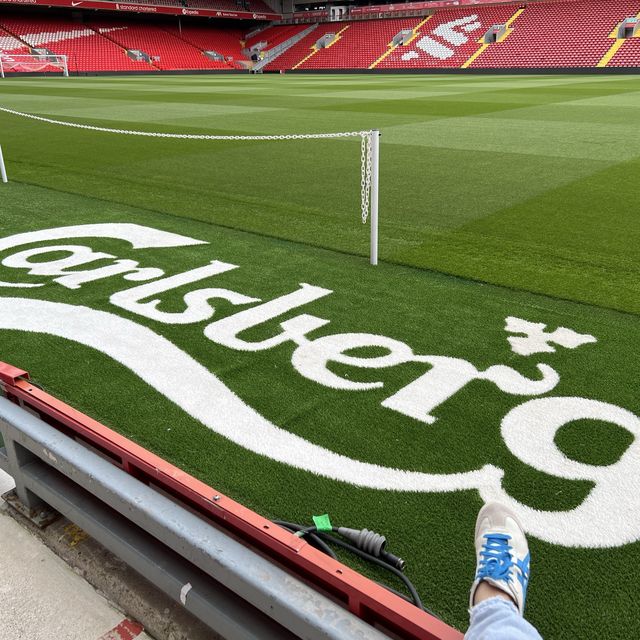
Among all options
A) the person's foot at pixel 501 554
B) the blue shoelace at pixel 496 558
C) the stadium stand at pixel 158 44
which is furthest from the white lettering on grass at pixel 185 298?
the stadium stand at pixel 158 44

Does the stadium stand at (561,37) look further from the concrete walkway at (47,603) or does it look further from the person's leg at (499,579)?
the concrete walkway at (47,603)

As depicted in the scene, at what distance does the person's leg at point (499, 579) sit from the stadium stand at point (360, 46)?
5123 cm

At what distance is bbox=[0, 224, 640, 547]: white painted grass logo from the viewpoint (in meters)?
2.84

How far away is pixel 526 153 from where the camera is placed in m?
11.0

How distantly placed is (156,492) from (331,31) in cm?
6159

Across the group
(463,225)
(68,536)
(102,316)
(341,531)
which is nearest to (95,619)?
(68,536)

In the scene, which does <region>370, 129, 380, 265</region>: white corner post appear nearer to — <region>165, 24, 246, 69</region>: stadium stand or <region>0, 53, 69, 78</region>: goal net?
<region>0, 53, 69, 78</region>: goal net

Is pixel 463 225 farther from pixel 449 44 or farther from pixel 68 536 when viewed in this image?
pixel 449 44

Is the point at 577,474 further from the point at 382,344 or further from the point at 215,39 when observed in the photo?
the point at 215,39

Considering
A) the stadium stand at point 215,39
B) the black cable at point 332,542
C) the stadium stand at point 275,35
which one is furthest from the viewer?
the stadium stand at point 275,35

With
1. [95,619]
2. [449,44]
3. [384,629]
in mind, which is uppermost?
[449,44]

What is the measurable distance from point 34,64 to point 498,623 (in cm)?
5126

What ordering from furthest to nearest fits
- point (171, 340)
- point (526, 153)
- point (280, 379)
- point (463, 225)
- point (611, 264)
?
point (526, 153) → point (463, 225) → point (611, 264) → point (171, 340) → point (280, 379)

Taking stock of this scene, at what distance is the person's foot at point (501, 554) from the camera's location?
2076 mm
